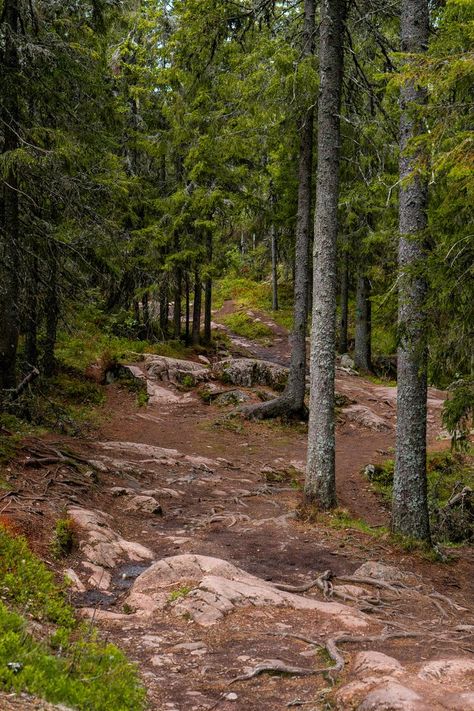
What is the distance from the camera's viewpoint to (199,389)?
1947 centimetres

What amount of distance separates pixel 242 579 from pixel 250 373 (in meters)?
14.0

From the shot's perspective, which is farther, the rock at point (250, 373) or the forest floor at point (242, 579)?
the rock at point (250, 373)

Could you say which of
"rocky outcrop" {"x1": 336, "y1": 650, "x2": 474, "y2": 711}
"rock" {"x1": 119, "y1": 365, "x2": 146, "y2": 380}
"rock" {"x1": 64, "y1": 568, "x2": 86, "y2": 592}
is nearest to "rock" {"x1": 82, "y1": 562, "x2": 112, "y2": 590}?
"rock" {"x1": 64, "y1": 568, "x2": 86, "y2": 592}

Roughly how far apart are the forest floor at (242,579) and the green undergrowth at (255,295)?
912 inches

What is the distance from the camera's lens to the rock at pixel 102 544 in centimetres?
705

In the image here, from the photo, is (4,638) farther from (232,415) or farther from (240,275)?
(240,275)

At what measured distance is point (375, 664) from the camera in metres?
4.61

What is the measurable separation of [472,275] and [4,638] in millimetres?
6041

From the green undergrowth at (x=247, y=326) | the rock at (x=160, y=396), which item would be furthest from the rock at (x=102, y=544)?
the green undergrowth at (x=247, y=326)

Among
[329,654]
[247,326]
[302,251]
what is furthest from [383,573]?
[247,326]

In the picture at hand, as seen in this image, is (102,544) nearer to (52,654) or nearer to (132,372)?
(52,654)

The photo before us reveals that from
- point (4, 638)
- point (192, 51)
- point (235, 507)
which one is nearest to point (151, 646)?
point (4, 638)

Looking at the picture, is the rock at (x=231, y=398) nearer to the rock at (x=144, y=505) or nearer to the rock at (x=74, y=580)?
the rock at (x=144, y=505)

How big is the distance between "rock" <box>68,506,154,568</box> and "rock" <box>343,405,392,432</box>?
11901mm
